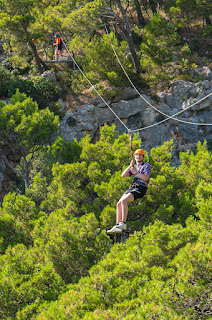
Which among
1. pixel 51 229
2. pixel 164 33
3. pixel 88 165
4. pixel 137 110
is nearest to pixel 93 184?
pixel 88 165

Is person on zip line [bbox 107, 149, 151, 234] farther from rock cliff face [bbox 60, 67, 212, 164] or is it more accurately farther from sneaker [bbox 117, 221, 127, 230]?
rock cliff face [bbox 60, 67, 212, 164]

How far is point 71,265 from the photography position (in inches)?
388

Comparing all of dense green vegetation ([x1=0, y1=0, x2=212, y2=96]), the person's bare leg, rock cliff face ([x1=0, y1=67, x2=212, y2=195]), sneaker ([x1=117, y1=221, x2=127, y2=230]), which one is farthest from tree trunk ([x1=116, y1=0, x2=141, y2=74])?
sneaker ([x1=117, y1=221, x2=127, y2=230])

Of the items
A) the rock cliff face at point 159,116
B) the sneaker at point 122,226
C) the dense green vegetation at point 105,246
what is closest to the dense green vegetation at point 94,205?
the dense green vegetation at point 105,246

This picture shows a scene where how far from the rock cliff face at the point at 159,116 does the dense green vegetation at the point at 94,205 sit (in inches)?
34.7

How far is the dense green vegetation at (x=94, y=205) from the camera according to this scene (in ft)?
26.0

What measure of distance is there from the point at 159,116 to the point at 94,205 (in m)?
9.20

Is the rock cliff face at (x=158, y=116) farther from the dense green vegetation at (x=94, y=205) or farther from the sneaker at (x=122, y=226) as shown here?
the sneaker at (x=122, y=226)

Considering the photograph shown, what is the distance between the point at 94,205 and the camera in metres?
12.0

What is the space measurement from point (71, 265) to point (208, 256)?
3.59 meters

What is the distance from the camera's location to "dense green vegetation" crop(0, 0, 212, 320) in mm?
7930

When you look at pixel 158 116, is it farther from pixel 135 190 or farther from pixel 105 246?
pixel 135 190

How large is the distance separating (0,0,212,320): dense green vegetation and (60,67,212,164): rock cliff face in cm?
88

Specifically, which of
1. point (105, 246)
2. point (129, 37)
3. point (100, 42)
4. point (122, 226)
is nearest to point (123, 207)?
point (122, 226)
